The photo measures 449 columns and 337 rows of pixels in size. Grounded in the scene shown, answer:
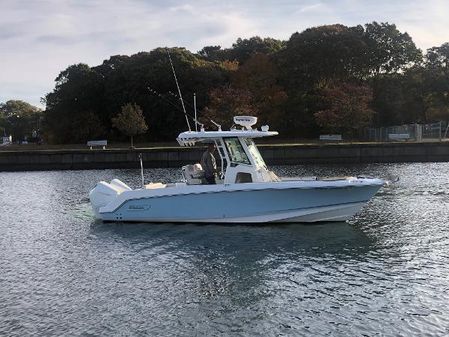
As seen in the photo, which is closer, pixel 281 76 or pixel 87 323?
pixel 87 323

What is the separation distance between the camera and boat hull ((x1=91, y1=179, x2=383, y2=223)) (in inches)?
673

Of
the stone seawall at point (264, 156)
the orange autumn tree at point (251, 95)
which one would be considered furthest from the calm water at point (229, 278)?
the orange autumn tree at point (251, 95)

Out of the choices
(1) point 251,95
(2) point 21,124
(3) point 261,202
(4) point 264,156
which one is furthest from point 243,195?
(2) point 21,124

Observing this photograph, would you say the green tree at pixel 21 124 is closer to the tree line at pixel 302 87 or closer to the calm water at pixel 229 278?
the tree line at pixel 302 87

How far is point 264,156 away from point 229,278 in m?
37.7

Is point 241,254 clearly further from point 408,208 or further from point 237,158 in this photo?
point 408,208

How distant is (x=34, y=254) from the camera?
15.6 m

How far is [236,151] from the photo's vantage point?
18.1m

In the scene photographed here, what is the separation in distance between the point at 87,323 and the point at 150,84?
6594 centimetres

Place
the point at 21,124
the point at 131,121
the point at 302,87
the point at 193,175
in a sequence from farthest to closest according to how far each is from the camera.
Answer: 1. the point at 21,124
2. the point at 302,87
3. the point at 131,121
4. the point at 193,175

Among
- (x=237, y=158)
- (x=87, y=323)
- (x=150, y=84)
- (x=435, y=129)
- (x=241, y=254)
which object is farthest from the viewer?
(x=150, y=84)

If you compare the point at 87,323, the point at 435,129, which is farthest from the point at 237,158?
the point at 435,129

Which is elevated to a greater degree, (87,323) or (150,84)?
(150,84)

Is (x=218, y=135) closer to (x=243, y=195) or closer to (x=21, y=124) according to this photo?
(x=243, y=195)
